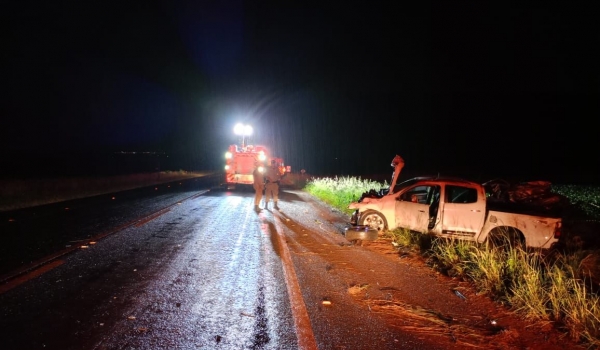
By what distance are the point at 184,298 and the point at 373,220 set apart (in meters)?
5.77

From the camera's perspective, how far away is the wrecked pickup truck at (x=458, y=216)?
8.48 meters

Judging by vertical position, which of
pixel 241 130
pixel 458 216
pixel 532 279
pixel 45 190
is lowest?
pixel 532 279

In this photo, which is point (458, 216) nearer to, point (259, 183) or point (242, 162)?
point (259, 183)

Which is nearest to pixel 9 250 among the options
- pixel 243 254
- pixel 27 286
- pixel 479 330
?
pixel 27 286

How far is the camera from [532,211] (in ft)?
29.3

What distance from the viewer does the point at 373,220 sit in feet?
33.3

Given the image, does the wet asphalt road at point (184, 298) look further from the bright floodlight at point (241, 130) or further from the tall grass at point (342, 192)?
the bright floodlight at point (241, 130)

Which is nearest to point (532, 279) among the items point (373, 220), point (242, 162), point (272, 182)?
point (373, 220)

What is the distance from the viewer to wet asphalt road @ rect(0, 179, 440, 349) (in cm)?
421

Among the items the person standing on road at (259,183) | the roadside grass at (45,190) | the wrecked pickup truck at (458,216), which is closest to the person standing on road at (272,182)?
the person standing on road at (259,183)

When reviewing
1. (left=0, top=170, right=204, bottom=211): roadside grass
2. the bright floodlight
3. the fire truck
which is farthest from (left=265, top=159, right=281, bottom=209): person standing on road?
(left=0, top=170, right=204, bottom=211): roadside grass

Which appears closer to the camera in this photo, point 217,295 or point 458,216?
point 217,295

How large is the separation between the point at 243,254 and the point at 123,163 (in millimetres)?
48528

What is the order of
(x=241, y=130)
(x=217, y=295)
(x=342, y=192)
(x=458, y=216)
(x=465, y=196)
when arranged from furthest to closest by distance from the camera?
(x=241, y=130), (x=342, y=192), (x=465, y=196), (x=458, y=216), (x=217, y=295)
